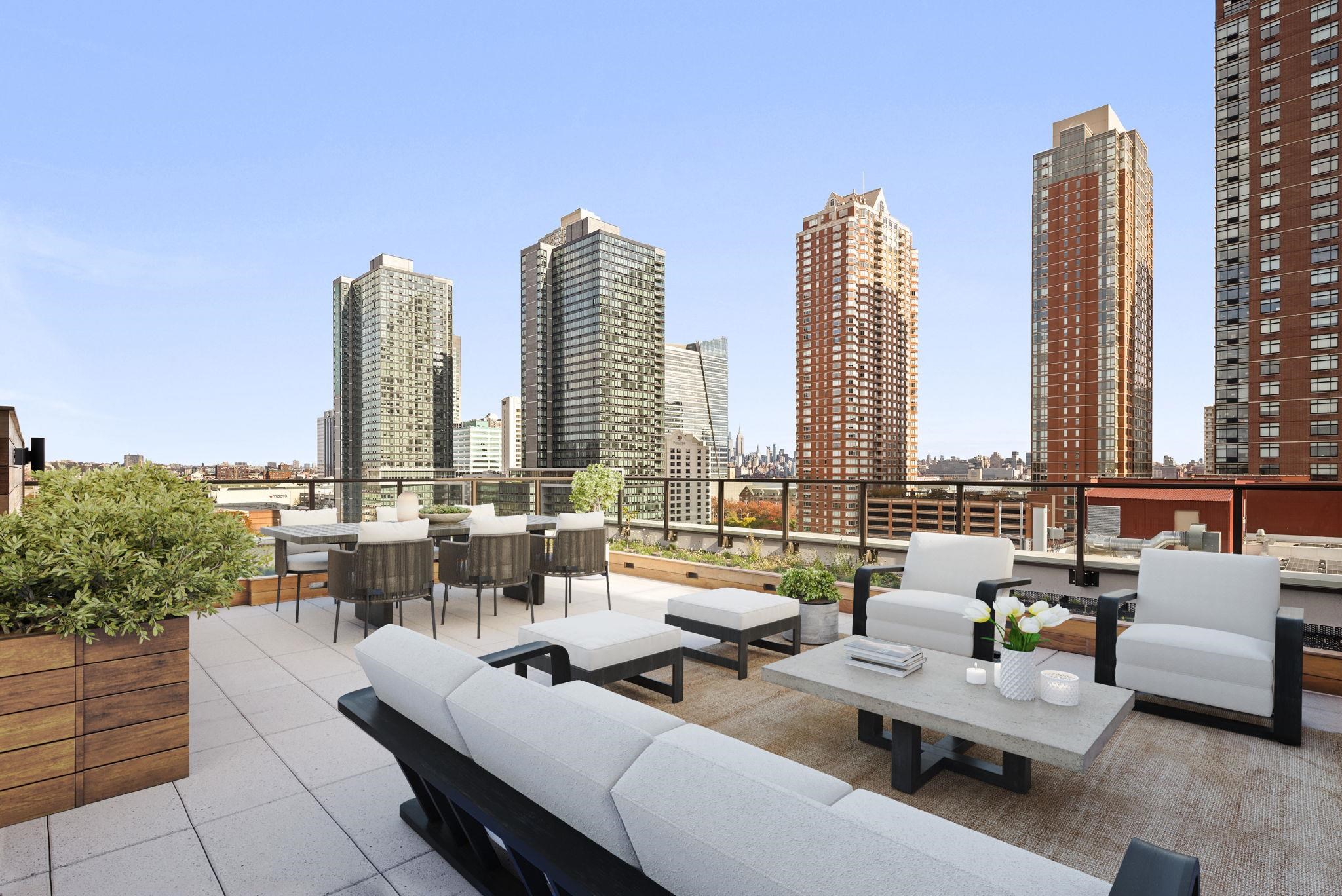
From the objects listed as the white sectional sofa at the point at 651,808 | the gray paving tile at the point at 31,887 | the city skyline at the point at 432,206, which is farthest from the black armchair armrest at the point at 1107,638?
the city skyline at the point at 432,206

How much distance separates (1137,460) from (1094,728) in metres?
68.0

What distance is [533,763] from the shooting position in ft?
3.78

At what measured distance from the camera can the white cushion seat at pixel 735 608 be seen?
394 centimetres

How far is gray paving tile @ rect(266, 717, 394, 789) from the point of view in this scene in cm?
264

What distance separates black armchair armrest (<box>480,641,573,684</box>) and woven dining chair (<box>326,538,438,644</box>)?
201cm

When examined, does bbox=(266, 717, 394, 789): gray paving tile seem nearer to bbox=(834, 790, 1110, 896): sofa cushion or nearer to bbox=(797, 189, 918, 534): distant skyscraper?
bbox=(834, 790, 1110, 896): sofa cushion

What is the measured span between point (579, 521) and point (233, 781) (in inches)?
120

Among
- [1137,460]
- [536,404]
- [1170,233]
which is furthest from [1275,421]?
[536,404]

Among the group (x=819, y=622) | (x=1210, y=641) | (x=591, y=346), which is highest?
(x=591, y=346)

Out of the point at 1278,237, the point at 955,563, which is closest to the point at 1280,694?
the point at 955,563

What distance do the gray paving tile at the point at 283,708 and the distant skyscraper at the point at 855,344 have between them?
43.0 m

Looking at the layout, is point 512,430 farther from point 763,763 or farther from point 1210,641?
point 763,763

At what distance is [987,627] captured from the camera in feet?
11.8

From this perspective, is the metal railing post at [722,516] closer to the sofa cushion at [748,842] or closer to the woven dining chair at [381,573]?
the woven dining chair at [381,573]
